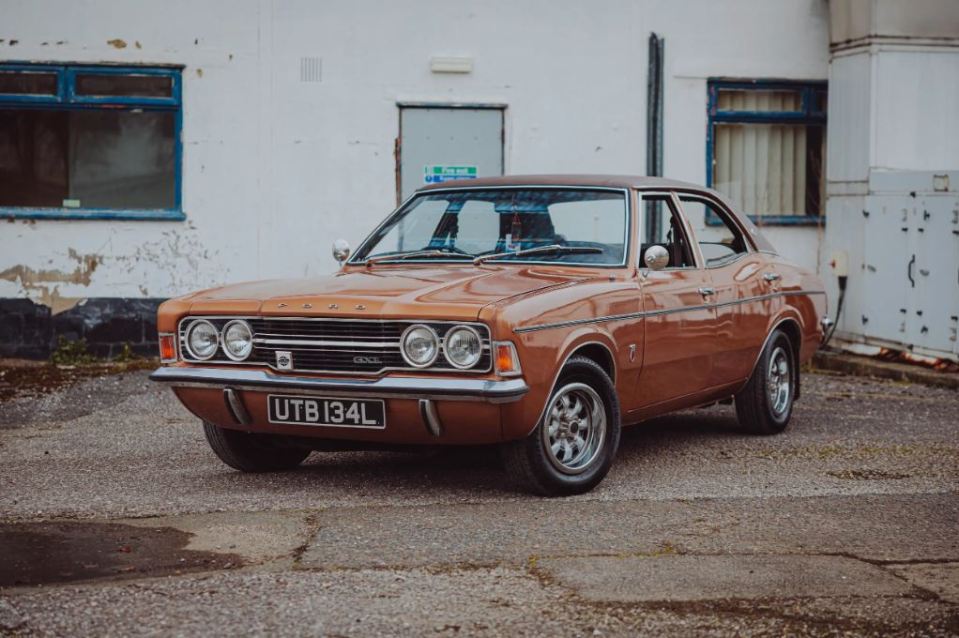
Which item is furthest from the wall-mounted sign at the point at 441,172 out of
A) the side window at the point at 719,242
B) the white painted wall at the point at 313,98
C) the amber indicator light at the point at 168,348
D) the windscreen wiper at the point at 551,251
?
the amber indicator light at the point at 168,348

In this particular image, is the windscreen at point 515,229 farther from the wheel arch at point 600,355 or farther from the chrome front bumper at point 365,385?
the chrome front bumper at point 365,385

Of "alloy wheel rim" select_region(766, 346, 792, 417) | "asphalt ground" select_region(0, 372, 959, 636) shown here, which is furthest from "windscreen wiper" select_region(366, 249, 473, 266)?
"alloy wheel rim" select_region(766, 346, 792, 417)

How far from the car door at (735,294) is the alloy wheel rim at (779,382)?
329 mm

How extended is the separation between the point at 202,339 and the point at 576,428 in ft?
6.09

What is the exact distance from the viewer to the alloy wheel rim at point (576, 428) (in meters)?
6.71

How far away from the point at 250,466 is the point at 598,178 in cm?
247

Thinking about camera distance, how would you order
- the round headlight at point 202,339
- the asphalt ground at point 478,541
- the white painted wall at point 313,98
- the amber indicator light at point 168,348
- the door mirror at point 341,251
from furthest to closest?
the white painted wall at point 313,98 < the door mirror at point 341,251 < the amber indicator light at point 168,348 < the round headlight at point 202,339 < the asphalt ground at point 478,541

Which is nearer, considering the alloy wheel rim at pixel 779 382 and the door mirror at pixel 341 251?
the door mirror at pixel 341 251

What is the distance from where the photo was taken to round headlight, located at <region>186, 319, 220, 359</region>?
22.6ft

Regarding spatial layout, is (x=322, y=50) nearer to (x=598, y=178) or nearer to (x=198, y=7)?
(x=198, y=7)

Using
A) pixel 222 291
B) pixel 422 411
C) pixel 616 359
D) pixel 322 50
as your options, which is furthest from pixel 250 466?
pixel 322 50

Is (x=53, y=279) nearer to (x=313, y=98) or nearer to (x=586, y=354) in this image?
(x=313, y=98)

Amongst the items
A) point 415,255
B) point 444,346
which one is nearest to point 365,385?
point 444,346

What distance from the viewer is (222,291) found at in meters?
7.13
